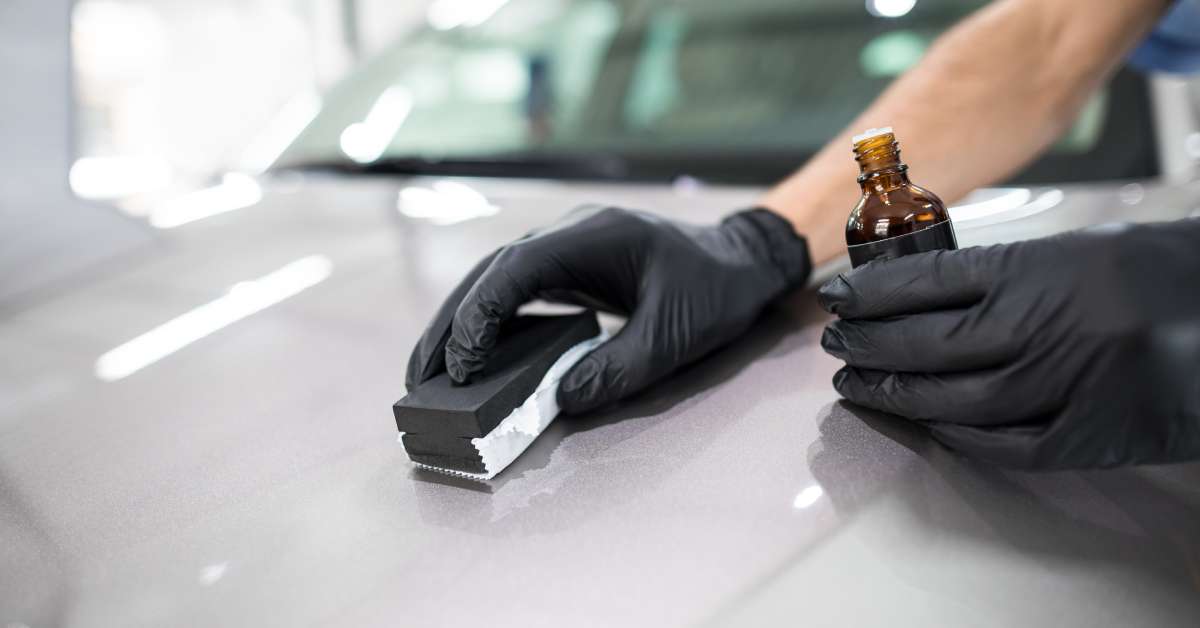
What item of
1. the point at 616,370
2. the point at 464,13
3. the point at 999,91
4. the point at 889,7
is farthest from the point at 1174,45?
the point at 464,13

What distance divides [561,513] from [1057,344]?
1.26ft

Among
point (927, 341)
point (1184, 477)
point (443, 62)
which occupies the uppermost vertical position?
point (443, 62)

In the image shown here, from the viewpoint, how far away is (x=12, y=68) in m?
1.42

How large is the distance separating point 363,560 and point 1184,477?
2.04ft

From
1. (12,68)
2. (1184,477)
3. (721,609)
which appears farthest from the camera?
(12,68)

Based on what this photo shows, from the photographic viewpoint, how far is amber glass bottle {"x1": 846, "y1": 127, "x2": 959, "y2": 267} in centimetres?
67

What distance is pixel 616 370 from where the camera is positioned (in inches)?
30.7

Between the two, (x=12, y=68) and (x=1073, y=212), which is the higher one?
(x=12, y=68)

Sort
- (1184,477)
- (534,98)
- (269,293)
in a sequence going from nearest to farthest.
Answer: (1184,477) < (269,293) < (534,98)

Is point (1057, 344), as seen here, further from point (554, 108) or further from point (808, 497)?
point (554, 108)

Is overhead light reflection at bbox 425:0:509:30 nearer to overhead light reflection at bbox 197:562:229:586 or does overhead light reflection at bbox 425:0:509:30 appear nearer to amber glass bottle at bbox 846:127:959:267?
amber glass bottle at bbox 846:127:959:267

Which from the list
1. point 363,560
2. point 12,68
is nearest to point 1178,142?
point 363,560

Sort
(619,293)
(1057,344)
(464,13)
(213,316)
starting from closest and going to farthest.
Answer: (1057,344) < (619,293) < (213,316) < (464,13)

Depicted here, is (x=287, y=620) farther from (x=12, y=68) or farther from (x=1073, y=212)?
(x=12, y=68)
